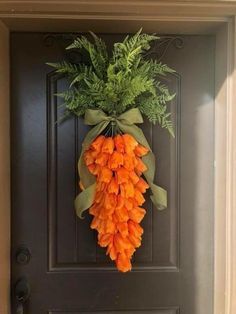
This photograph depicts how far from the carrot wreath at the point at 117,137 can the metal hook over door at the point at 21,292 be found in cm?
37

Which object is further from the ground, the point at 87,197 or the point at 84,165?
the point at 84,165

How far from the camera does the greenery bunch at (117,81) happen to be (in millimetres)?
1021

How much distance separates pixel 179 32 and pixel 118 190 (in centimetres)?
64

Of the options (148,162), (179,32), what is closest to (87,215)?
(148,162)

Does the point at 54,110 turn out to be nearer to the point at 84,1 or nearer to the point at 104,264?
the point at 84,1

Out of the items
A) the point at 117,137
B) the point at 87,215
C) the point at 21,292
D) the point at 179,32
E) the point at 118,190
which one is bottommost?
the point at 21,292

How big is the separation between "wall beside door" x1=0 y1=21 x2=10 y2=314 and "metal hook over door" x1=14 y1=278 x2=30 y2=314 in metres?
0.04

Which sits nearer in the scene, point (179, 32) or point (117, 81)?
point (117, 81)

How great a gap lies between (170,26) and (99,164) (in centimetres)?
55

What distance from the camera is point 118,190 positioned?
1.04 metres

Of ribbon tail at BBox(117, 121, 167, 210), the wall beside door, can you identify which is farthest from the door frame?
ribbon tail at BBox(117, 121, 167, 210)

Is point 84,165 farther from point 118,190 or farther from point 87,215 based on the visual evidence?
point 87,215

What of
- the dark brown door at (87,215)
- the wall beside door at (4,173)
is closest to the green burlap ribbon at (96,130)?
the dark brown door at (87,215)

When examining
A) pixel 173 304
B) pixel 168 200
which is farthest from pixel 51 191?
pixel 173 304
